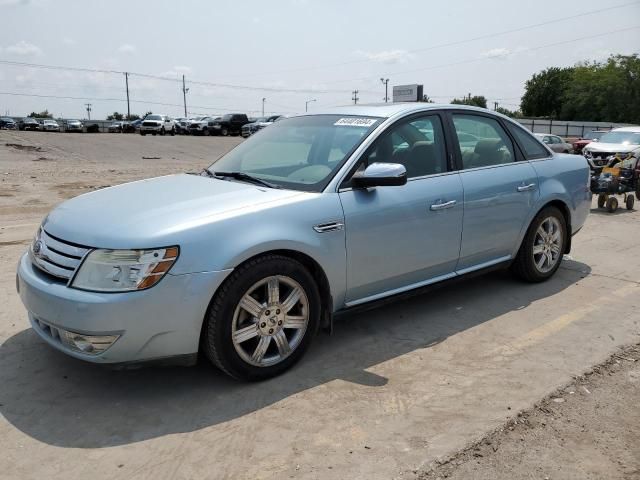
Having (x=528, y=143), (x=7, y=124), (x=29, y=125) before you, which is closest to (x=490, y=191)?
(x=528, y=143)

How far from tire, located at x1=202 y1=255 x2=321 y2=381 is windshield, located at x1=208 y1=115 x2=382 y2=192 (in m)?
0.66

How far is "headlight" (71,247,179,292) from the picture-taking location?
9.65ft

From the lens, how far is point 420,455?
2.71m

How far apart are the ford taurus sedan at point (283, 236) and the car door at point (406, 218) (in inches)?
0.4

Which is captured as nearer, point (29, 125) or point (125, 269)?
point (125, 269)

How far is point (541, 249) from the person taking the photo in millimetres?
5250

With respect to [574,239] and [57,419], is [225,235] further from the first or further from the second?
[574,239]

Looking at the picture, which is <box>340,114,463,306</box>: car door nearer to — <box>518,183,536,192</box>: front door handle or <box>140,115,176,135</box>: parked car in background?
<box>518,183,536,192</box>: front door handle

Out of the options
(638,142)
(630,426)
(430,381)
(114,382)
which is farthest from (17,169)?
(638,142)

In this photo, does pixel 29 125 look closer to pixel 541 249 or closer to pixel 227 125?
pixel 227 125

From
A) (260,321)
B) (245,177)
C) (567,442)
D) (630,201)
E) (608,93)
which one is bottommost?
(567,442)

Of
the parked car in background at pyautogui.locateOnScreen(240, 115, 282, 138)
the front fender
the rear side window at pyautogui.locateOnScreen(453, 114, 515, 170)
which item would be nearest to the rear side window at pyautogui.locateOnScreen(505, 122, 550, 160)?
the rear side window at pyautogui.locateOnScreen(453, 114, 515, 170)

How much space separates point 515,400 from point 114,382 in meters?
2.37

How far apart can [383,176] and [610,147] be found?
16200 millimetres
